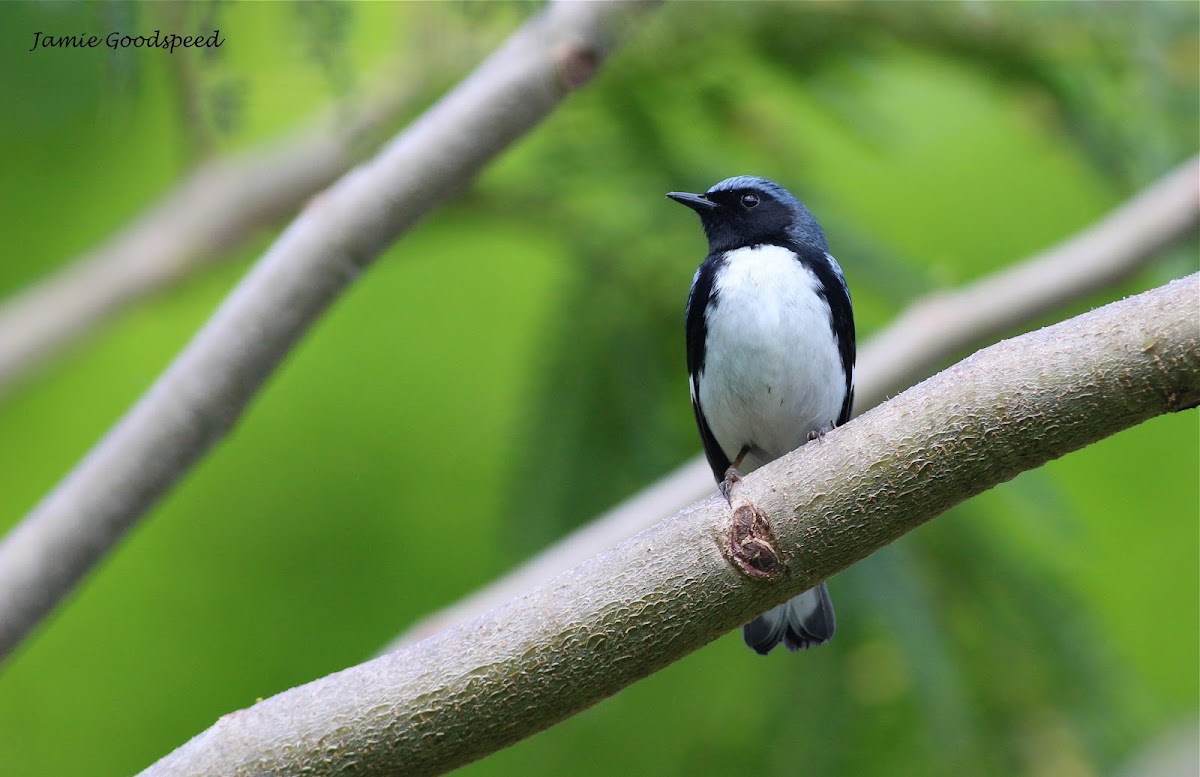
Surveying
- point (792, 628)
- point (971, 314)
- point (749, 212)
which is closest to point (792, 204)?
point (749, 212)

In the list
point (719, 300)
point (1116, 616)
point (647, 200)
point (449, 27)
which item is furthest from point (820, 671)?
point (1116, 616)

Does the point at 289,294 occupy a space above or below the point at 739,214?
below

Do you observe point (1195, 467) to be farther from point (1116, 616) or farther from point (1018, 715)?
point (1018, 715)

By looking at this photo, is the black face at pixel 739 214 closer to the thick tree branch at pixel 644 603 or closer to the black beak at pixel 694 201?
the black beak at pixel 694 201

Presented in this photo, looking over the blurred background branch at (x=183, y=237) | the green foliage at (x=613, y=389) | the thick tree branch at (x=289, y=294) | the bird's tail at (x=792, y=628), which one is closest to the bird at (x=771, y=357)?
the bird's tail at (x=792, y=628)

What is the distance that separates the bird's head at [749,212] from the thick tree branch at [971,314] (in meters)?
0.34

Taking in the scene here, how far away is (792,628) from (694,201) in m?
1.03

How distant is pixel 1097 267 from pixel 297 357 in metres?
3.53

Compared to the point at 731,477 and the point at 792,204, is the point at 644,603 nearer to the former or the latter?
the point at 731,477

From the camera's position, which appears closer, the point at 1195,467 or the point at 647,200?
the point at 647,200

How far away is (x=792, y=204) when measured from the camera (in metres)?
2.80

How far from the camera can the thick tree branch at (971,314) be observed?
249 cm

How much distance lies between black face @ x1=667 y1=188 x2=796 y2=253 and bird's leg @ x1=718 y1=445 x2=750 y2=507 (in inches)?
18.9

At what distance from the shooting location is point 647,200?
298cm
